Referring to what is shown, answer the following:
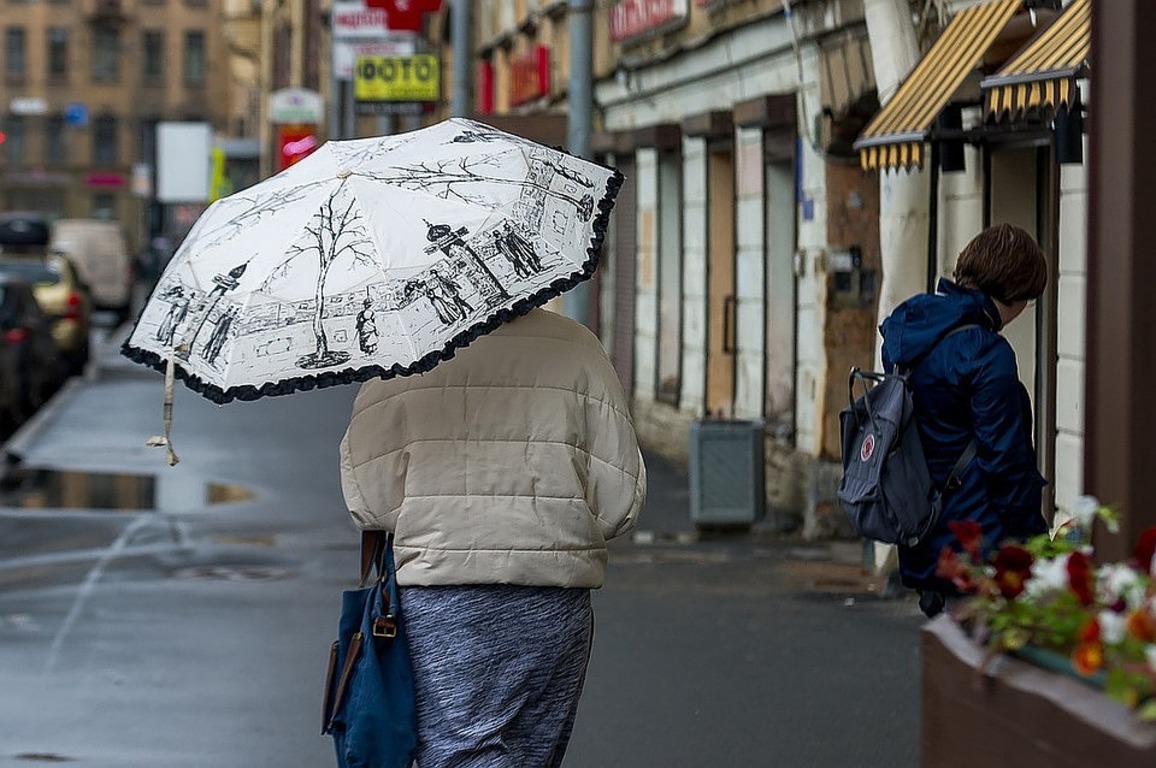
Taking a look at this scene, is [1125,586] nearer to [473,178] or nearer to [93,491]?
[473,178]

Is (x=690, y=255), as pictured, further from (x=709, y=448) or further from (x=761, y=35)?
(x=709, y=448)

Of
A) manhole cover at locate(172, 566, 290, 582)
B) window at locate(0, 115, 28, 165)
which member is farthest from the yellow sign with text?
window at locate(0, 115, 28, 165)

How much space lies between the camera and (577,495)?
425cm

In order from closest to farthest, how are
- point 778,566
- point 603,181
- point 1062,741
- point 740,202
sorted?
point 1062,741 → point 603,181 → point 778,566 → point 740,202

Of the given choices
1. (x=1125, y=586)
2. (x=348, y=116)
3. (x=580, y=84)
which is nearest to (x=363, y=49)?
(x=348, y=116)

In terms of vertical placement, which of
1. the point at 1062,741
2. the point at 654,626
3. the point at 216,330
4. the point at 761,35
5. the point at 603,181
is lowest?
the point at 654,626

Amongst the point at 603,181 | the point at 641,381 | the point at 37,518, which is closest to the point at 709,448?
the point at 37,518

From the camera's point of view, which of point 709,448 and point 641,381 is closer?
point 709,448

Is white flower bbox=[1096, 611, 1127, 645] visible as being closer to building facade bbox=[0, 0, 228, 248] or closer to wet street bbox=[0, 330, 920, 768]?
wet street bbox=[0, 330, 920, 768]

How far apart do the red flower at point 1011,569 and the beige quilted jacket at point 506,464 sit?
1.08 m

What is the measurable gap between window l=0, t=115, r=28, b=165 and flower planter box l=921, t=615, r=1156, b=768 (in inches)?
3457

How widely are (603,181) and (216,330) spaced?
2.81ft

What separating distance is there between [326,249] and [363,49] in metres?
21.7

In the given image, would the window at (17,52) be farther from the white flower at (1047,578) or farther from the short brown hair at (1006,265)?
the white flower at (1047,578)
